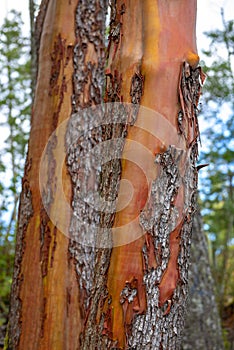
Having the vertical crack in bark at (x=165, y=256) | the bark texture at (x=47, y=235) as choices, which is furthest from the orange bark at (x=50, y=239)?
the vertical crack in bark at (x=165, y=256)

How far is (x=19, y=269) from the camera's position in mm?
3553

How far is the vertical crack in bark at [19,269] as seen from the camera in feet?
11.4

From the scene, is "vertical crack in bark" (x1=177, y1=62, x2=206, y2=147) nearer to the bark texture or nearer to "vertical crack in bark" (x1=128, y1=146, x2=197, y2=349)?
"vertical crack in bark" (x1=128, y1=146, x2=197, y2=349)

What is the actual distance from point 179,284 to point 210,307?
2962mm

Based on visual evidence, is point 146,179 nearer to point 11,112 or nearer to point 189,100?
point 189,100

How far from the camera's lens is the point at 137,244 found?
1895 millimetres

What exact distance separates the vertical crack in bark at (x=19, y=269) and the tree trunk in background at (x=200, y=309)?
5.72 feet

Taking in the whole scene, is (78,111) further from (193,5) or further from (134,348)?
(134,348)

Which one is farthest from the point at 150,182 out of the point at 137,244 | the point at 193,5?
the point at 193,5

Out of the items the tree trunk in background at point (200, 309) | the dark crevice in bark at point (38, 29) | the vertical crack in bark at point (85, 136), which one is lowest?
the tree trunk in background at point (200, 309)

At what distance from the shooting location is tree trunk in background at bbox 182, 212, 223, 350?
4633 millimetres

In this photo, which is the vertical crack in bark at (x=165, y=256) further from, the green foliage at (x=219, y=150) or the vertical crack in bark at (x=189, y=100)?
the green foliage at (x=219, y=150)

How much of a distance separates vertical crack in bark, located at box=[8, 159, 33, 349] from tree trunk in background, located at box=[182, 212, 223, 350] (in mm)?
1743

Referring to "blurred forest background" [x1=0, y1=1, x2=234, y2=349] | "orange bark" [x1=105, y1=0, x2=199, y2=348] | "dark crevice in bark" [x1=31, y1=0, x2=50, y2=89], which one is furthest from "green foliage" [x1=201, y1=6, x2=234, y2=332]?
"orange bark" [x1=105, y1=0, x2=199, y2=348]
